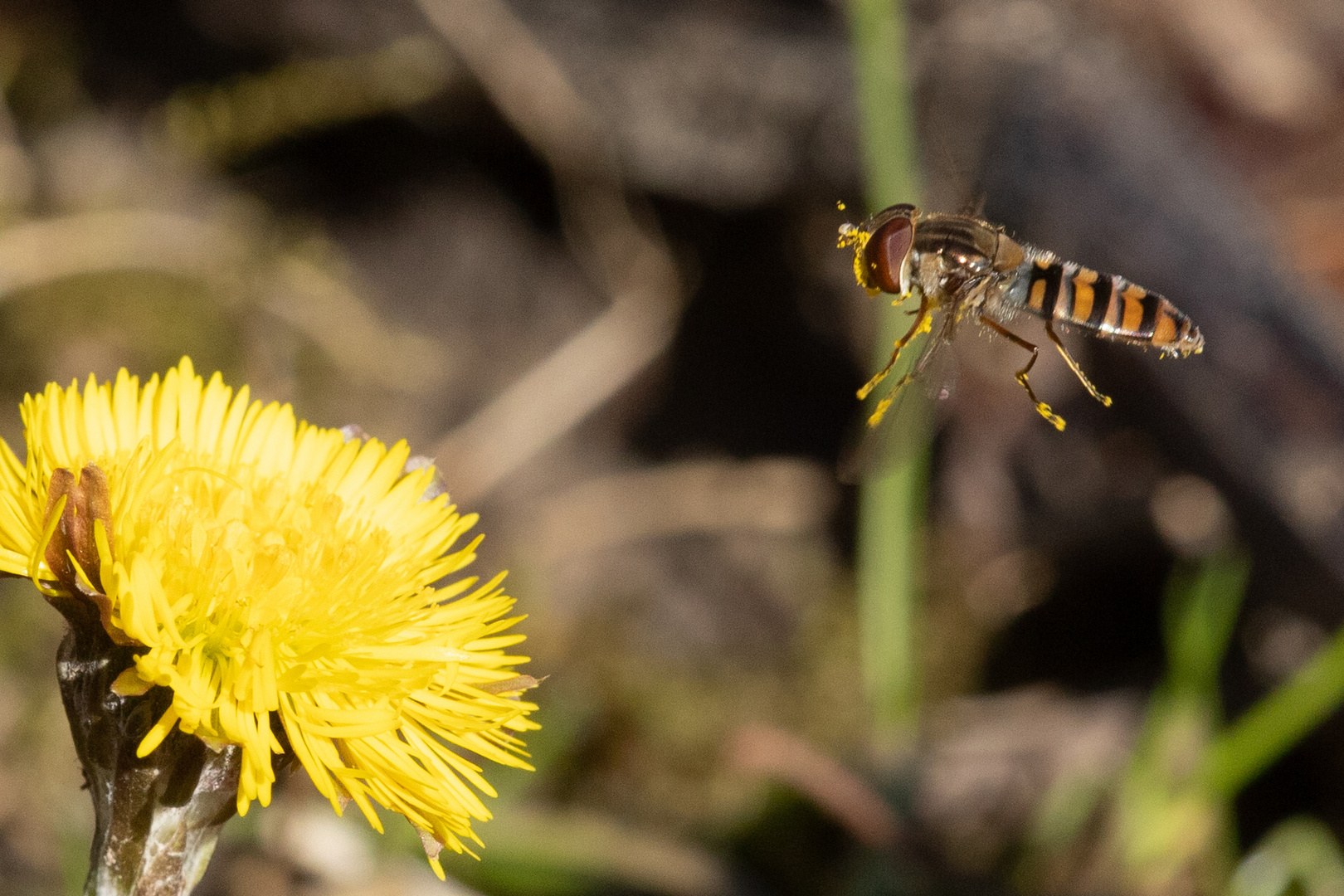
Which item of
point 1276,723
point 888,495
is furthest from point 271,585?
point 1276,723

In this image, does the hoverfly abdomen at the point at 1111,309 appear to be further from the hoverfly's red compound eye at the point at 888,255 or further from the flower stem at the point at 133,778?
the flower stem at the point at 133,778

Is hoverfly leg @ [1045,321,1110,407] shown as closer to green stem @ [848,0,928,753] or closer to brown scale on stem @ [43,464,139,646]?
green stem @ [848,0,928,753]

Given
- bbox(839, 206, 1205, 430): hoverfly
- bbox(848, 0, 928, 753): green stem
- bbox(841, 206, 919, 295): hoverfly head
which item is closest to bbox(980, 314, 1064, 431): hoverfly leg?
bbox(839, 206, 1205, 430): hoverfly

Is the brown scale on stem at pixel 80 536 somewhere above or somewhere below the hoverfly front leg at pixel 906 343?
below

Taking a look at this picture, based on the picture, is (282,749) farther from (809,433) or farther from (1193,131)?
(1193,131)

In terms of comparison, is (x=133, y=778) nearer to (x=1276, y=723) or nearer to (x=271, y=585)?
(x=271, y=585)

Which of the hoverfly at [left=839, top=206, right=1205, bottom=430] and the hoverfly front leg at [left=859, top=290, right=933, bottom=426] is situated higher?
the hoverfly at [left=839, top=206, right=1205, bottom=430]

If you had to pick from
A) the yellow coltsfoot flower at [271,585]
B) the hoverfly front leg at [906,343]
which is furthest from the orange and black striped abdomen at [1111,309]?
the yellow coltsfoot flower at [271,585]
